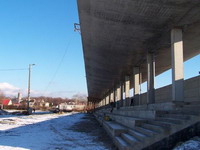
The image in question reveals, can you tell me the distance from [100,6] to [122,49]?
8905 mm

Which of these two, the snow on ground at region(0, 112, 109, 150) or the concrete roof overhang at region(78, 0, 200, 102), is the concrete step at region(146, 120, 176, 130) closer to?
the snow on ground at region(0, 112, 109, 150)

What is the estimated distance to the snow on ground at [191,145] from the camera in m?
7.06

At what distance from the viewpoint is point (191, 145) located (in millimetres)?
7188

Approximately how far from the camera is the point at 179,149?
7.26 meters

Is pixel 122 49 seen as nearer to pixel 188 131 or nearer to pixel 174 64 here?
pixel 174 64

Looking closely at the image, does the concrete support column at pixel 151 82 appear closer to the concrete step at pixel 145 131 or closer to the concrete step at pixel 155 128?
the concrete step at pixel 145 131

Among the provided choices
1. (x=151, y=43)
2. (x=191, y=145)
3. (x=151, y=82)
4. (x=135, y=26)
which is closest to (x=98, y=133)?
(x=151, y=82)

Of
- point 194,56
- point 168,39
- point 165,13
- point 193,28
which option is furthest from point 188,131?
point 194,56

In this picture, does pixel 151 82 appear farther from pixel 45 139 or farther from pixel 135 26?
pixel 45 139

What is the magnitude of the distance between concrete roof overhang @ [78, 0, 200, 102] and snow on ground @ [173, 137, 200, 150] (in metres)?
6.86

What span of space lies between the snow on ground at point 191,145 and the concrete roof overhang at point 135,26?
6.86 meters

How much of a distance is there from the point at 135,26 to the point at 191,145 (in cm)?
1010

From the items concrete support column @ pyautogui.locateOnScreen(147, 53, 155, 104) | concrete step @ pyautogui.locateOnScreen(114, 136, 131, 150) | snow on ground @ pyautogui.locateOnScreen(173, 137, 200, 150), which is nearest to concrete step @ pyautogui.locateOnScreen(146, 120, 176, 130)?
snow on ground @ pyautogui.locateOnScreen(173, 137, 200, 150)

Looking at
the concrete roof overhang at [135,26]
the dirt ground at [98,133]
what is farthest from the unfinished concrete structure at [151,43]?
the dirt ground at [98,133]
